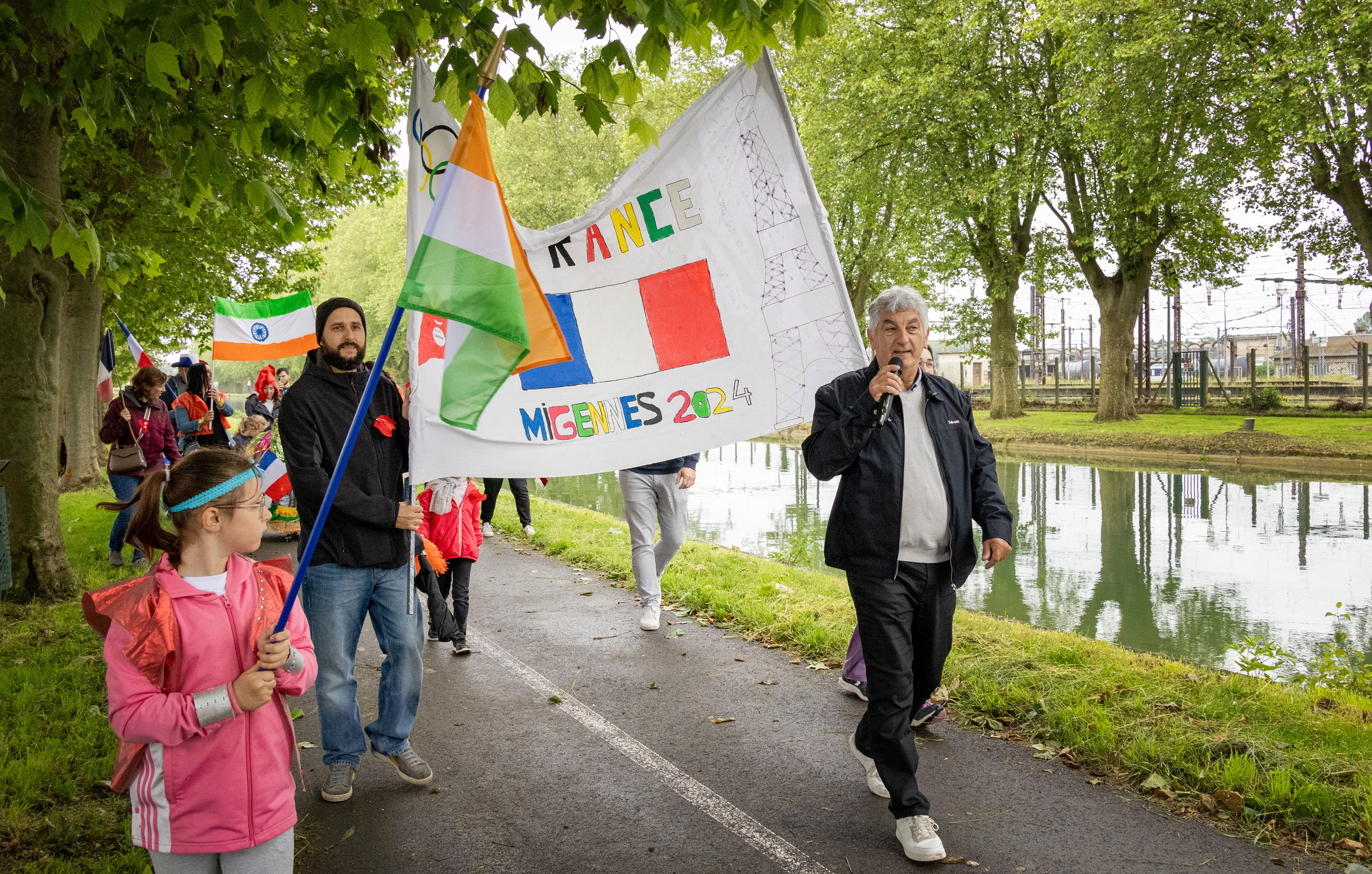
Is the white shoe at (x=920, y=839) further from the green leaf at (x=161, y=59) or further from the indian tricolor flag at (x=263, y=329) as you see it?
the indian tricolor flag at (x=263, y=329)

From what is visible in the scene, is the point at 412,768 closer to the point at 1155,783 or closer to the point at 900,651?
the point at 900,651

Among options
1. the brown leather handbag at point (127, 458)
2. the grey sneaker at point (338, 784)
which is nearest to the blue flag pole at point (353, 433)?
the grey sneaker at point (338, 784)

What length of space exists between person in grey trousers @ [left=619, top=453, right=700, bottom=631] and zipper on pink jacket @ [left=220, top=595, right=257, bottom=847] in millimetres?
4403

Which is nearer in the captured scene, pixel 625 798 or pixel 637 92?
pixel 625 798

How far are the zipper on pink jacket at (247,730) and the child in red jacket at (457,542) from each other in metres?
3.76

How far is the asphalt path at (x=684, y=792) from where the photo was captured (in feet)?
12.2

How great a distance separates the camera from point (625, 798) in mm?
4277

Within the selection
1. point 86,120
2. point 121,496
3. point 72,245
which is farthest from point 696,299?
point 121,496

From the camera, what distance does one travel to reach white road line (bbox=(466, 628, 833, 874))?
372 centimetres

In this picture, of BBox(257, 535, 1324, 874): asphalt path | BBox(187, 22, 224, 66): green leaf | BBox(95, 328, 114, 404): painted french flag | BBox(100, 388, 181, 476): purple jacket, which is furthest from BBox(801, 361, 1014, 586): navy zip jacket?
BBox(95, 328, 114, 404): painted french flag

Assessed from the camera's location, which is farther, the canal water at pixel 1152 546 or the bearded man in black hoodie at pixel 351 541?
the canal water at pixel 1152 546

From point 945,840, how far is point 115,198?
11237mm

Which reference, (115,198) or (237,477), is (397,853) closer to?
(237,477)

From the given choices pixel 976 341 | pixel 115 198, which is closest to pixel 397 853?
pixel 115 198
